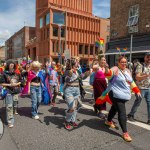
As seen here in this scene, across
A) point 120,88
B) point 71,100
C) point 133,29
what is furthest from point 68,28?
point 120,88

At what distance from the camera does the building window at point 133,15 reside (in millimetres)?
23444

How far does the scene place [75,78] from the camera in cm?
541

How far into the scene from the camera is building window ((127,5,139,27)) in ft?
76.9

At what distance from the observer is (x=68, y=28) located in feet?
166

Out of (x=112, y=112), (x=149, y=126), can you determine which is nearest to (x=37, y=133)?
(x=112, y=112)

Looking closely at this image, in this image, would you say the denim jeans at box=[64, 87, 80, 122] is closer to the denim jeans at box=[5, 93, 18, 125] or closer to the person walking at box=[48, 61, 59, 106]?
the denim jeans at box=[5, 93, 18, 125]

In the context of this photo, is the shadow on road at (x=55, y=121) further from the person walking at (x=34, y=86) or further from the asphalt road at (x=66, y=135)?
the person walking at (x=34, y=86)

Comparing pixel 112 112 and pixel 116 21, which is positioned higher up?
pixel 116 21

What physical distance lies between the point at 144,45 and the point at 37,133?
19419 mm

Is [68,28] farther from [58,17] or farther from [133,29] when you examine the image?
[133,29]

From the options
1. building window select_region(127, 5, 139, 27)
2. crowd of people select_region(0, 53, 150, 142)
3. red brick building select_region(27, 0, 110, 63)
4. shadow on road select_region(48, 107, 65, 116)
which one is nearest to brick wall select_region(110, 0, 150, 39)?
building window select_region(127, 5, 139, 27)

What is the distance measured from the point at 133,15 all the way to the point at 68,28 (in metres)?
28.0

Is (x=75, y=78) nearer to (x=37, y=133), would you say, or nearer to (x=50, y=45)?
(x=37, y=133)

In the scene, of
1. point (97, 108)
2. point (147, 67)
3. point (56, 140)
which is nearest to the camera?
point (56, 140)
